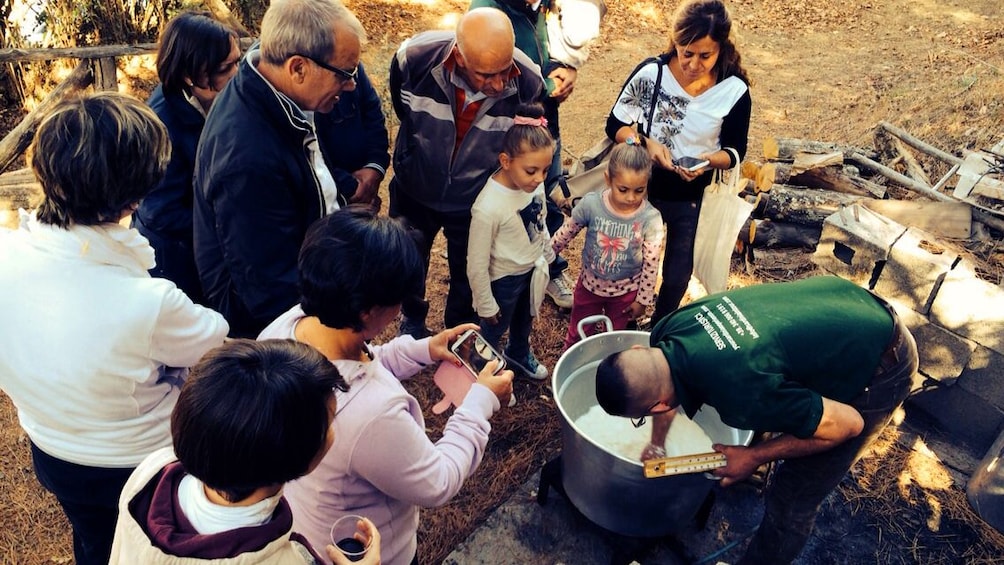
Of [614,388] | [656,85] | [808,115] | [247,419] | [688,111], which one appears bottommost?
[808,115]

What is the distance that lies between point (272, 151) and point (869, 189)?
194 inches

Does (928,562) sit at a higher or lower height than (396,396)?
lower

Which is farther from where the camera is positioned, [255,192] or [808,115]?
[808,115]

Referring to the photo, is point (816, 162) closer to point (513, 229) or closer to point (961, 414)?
point (961, 414)

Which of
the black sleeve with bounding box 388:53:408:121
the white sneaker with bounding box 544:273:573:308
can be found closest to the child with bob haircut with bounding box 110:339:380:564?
the black sleeve with bounding box 388:53:408:121

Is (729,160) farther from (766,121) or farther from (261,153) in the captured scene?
(766,121)

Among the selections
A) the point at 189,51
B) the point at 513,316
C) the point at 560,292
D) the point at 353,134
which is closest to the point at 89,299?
the point at 189,51

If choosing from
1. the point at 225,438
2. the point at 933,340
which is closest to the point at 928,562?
the point at 933,340

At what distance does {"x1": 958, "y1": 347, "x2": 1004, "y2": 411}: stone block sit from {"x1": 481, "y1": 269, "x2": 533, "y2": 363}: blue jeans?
94.5 inches

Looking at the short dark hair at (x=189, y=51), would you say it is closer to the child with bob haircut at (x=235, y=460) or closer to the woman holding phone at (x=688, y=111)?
the child with bob haircut at (x=235, y=460)

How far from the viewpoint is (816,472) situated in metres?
2.57

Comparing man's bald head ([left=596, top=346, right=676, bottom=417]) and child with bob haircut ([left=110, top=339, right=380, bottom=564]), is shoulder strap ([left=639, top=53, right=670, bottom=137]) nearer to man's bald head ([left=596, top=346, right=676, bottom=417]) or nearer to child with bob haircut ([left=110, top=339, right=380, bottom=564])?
man's bald head ([left=596, top=346, right=676, bottom=417])

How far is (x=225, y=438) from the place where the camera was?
127 cm

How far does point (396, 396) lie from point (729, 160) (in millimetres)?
2552
